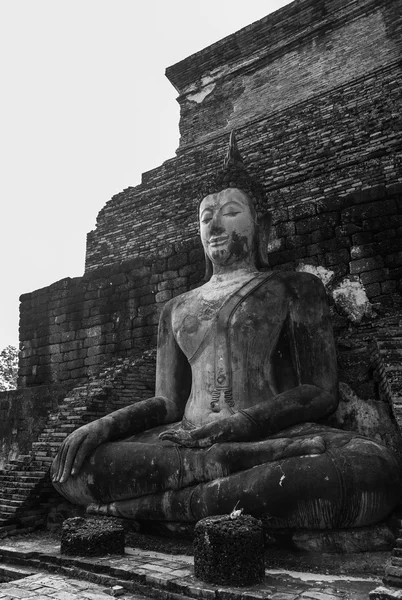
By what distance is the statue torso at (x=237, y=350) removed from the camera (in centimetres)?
413

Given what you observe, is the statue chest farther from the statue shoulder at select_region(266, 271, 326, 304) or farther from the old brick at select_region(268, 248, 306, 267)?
the old brick at select_region(268, 248, 306, 267)

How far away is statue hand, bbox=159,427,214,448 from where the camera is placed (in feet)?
12.1

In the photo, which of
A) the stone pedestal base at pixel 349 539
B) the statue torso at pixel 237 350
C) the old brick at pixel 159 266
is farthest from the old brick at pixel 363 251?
the stone pedestal base at pixel 349 539

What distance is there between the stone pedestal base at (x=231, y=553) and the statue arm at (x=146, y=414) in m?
1.54

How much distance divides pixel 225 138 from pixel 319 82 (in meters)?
2.87

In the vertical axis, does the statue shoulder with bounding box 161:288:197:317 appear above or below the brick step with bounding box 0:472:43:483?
above

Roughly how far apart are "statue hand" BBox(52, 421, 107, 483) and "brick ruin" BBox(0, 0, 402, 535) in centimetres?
73

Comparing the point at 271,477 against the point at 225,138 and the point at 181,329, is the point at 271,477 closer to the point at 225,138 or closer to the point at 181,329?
the point at 181,329

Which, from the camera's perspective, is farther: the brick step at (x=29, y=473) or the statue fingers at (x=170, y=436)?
the brick step at (x=29, y=473)

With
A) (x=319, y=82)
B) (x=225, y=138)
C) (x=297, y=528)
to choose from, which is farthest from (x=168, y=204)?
(x=297, y=528)

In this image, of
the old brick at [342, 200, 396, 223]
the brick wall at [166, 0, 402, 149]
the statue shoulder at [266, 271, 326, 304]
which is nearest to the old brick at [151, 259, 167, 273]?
the old brick at [342, 200, 396, 223]

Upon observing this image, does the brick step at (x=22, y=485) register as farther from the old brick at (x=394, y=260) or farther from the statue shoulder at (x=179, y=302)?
the old brick at (x=394, y=260)

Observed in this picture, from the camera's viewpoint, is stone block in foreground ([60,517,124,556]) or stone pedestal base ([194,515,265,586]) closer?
stone pedestal base ([194,515,265,586])

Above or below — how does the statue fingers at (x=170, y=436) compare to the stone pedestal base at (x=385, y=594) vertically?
above
